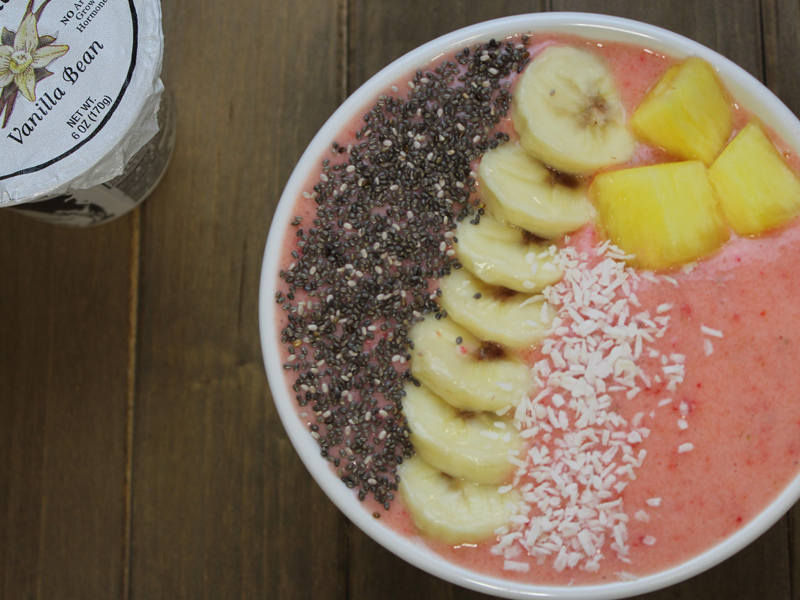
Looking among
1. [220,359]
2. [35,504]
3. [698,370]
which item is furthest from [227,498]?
[698,370]

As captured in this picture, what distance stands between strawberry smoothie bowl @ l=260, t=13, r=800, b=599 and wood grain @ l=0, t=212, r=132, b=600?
0.50 meters

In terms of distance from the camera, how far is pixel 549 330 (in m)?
1.07

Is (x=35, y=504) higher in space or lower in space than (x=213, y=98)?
lower

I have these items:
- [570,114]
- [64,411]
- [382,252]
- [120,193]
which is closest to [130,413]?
[64,411]

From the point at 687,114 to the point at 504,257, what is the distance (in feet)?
1.18

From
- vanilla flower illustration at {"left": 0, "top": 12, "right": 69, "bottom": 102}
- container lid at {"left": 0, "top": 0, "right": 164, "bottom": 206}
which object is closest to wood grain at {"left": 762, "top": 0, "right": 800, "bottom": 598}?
container lid at {"left": 0, "top": 0, "right": 164, "bottom": 206}

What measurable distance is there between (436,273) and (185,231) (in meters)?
0.60

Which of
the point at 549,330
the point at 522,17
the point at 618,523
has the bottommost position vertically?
the point at 618,523

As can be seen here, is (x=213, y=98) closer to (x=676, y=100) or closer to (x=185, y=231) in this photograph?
(x=185, y=231)

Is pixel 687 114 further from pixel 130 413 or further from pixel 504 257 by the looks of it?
pixel 130 413

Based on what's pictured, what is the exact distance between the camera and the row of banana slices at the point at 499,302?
108cm

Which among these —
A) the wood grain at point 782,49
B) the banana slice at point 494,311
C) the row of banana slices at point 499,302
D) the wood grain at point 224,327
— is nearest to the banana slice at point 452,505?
the row of banana slices at point 499,302

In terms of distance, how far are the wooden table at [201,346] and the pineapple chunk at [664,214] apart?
50cm

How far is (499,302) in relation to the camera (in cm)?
111
